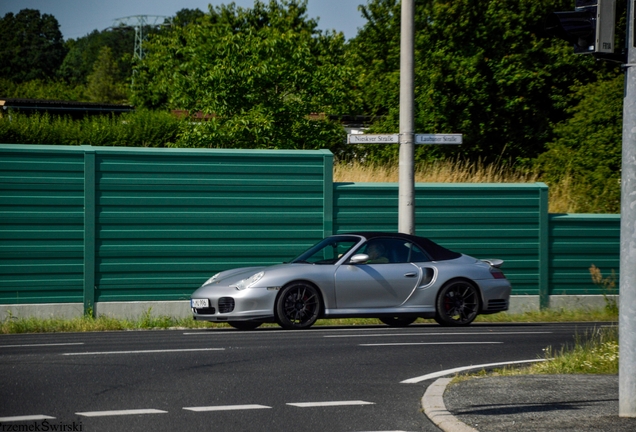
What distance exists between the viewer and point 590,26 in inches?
264

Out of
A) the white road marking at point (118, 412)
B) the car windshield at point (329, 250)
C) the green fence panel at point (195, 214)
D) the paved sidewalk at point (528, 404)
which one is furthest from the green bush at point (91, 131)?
the white road marking at point (118, 412)

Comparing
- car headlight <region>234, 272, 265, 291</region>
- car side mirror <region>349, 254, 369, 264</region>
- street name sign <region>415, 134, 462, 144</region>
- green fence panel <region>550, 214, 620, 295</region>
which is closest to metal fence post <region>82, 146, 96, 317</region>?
car headlight <region>234, 272, 265, 291</region>

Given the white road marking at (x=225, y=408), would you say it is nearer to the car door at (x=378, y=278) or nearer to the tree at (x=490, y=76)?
the car door at (x=378, y=278)

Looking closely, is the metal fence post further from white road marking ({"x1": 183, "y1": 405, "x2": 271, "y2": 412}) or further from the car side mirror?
white road marking ({"x1": 183, "y1": 405, "x2": 271, "y2": 412})

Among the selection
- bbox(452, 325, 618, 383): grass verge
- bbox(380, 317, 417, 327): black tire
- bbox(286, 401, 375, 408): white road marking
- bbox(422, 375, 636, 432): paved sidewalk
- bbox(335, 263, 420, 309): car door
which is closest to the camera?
bbox(422, 375, 636, 432): paved sidewalk

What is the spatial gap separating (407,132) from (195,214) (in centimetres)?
376

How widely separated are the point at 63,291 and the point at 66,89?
70339 millimetres

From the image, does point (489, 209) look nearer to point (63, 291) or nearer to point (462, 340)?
point (462, 340)

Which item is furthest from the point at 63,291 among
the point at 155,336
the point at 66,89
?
the point at 66,89

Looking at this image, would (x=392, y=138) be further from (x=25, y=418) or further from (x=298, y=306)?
(x=25, y=418)

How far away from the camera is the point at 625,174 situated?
21.7 feet

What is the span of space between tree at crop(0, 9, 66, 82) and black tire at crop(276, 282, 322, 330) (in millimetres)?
78269

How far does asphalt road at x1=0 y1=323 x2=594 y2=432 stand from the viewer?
6734mm

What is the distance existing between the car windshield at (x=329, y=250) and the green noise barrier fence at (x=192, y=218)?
6.91ft
